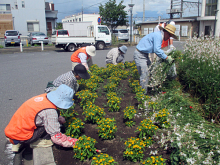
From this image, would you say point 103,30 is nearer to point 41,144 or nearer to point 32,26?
point 41,144

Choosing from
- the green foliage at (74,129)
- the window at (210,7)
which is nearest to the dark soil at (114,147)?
the green foliage at (74,129)

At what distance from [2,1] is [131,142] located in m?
42.5

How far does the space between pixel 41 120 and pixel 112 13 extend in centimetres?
2829

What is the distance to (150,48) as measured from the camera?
4.68 metres

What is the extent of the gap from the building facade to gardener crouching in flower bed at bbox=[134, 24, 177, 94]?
116 ft

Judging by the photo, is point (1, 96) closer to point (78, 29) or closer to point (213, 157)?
point (213, 157)

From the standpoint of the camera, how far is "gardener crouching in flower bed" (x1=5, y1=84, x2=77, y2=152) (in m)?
2.82

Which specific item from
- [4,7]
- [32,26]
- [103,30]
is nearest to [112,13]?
[103,30]

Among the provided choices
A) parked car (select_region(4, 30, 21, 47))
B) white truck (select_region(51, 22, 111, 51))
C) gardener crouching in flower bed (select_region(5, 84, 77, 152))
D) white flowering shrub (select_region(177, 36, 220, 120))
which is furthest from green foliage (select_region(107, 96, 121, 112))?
parked car (select_region(4, 30, 21, 47))

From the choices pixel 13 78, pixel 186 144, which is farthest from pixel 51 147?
pixel 13 78

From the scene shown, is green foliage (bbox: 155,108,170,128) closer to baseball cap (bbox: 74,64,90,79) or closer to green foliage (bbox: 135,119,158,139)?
green foliage (bbox: 135,119,158,139)

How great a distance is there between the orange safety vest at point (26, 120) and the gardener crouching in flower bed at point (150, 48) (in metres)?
2.33

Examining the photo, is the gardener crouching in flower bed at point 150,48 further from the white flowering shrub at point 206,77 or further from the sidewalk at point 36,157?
the sidewalk at point 36,157

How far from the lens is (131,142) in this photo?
2.67 m
